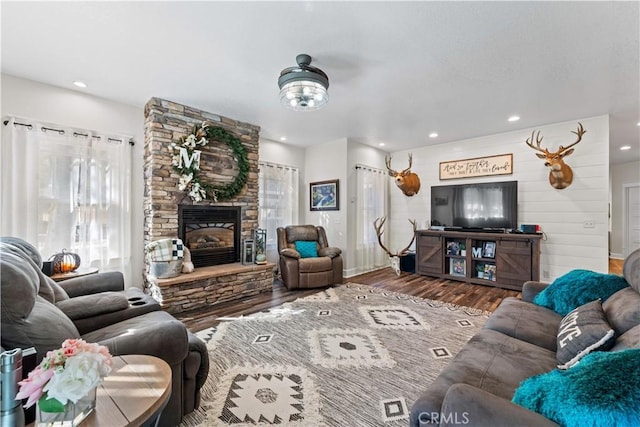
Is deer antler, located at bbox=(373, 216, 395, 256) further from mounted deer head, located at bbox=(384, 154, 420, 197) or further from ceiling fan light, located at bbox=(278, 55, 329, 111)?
ceiling fan light, located at bbox=(278, 55, 329, 111)

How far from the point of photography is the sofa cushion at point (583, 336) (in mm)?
1255

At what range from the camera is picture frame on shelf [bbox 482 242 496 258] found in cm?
452

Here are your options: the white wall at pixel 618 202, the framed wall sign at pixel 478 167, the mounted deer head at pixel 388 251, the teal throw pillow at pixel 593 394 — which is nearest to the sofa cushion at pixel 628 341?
the teal throw pillow at pixel 593 394

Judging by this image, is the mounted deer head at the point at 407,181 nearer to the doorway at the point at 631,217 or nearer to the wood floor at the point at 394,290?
the wood floor at the point at 394,290

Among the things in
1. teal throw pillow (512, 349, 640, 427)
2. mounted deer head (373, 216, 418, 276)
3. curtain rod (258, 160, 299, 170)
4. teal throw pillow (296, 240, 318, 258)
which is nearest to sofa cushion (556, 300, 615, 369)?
teal throw pillow (512, 349, 640, 427)

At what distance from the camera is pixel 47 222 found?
2.97 metres

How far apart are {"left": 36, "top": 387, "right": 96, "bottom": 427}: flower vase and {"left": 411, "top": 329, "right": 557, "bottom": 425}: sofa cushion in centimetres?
119

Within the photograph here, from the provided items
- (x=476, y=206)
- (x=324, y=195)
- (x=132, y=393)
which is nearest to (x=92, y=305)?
(x=132, y=393)

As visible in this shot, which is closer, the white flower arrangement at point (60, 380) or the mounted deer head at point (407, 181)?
the white flower arrangement at point (60, 380)

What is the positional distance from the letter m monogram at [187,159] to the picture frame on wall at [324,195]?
2.55 meters

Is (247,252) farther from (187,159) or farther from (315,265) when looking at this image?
(187,159)

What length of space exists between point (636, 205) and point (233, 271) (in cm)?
962

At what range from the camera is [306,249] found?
4730mm

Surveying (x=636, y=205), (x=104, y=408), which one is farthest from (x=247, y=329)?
(x=636, y=205)
